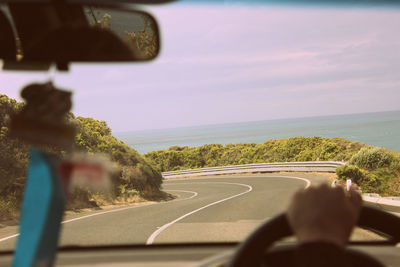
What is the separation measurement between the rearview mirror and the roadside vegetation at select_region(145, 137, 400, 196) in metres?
7.30

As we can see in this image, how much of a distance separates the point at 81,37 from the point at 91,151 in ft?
30.7

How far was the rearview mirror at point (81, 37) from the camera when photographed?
1.29 metres

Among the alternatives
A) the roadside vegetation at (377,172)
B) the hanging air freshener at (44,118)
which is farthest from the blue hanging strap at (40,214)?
the roadside vegetation at (377,172)

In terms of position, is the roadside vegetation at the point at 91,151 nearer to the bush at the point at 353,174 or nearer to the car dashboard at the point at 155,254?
the car dashboard at the point at 155,254

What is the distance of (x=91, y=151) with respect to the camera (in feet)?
33.7

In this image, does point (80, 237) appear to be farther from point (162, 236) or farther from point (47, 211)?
point (47, 211)

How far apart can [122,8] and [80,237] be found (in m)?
4.92

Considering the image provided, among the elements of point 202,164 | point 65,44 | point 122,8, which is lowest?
point 202,164

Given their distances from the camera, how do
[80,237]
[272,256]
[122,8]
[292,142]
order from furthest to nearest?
[292,142]
[80,237]
[122,8]
[272,256]

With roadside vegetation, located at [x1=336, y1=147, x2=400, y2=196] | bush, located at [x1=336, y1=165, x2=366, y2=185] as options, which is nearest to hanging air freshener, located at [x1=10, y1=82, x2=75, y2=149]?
roadside vegetation, located at [x1=336, y1=147, x2=400, y2=196]

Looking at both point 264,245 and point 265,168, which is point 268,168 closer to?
point 265,168

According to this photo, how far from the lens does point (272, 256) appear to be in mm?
1524

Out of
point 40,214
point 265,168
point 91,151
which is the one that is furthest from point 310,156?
point 40,214

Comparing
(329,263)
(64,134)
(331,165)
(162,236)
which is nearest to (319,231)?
(329,263)
